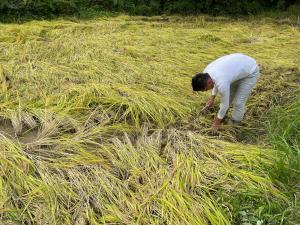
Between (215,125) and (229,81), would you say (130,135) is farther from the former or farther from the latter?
(229,81)

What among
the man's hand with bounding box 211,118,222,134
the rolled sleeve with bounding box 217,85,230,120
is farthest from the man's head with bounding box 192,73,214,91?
the man's hand with bounding box 211,118,222,134

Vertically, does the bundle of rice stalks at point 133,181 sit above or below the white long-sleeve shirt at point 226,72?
below

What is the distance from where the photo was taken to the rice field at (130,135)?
321 cm

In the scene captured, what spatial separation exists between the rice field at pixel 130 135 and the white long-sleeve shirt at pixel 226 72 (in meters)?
0.37

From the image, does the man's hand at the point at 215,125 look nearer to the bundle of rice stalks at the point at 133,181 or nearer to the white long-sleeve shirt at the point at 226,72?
the white long-sleeve shirt at the point at 226,72

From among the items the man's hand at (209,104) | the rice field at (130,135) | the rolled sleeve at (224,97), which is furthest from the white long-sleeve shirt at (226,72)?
the rice field at (130,135)

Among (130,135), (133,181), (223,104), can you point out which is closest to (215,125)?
(223,104)

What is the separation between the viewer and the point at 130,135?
427 centimetres

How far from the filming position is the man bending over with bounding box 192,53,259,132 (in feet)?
13.3

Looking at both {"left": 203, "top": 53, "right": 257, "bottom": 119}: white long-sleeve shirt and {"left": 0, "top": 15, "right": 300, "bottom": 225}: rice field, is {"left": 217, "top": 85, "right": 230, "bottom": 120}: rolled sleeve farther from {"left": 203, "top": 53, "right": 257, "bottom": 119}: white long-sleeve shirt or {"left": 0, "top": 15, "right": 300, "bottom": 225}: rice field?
{"left": 0, "top": 15, "right": 300, "bottom": 225}: rice field

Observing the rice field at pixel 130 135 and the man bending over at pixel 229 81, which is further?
the man bending over at pixel 229 81

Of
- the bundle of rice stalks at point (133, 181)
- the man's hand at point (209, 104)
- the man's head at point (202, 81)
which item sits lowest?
the bundle of rice stalks at point (133, 181)

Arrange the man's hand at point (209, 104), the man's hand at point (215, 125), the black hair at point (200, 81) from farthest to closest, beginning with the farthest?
the man's hand at point (209, 104)
the man's hand at point (215, 125)
the black hair at point (200, 81)

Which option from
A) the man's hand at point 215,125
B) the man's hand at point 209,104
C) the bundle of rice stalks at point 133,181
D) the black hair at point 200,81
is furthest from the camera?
the man's hand at point 209,104
